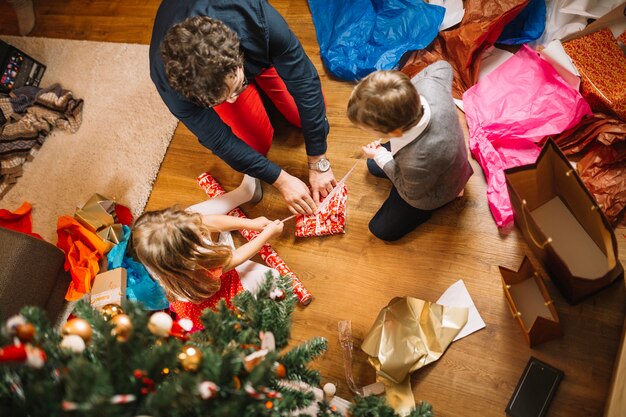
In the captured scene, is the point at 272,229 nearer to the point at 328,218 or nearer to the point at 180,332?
the point at 328,218

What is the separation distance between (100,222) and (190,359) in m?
1.19

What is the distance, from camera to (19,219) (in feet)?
6.71

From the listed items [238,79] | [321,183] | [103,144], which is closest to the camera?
[238,79]

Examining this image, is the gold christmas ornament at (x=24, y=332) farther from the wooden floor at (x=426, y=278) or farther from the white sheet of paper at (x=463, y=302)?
the white sheet of paper at (x=463, y=302)

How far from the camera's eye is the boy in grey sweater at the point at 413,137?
47.6 inches

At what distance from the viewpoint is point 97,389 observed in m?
0.64

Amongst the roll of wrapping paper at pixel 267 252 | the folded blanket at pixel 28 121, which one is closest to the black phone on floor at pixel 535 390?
the roll of wrapping paper at pixel 267 252

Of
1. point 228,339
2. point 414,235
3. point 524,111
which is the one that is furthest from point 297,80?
point 228,339

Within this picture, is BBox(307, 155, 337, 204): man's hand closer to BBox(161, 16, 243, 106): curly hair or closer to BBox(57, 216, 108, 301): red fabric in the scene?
BBox(161, 16, 243, 106): curly hair

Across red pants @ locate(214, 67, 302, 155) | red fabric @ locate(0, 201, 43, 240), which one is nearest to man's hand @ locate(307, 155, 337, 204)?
red pants @ locate(214, 67, 302, 155)

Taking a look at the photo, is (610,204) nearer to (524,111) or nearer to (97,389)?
(524,111)

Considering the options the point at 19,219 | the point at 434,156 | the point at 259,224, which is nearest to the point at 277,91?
the point at 259,224

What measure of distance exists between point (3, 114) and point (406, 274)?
2.07m

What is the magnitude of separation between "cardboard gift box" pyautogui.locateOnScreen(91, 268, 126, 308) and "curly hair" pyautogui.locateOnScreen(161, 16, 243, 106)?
0.80 meters
